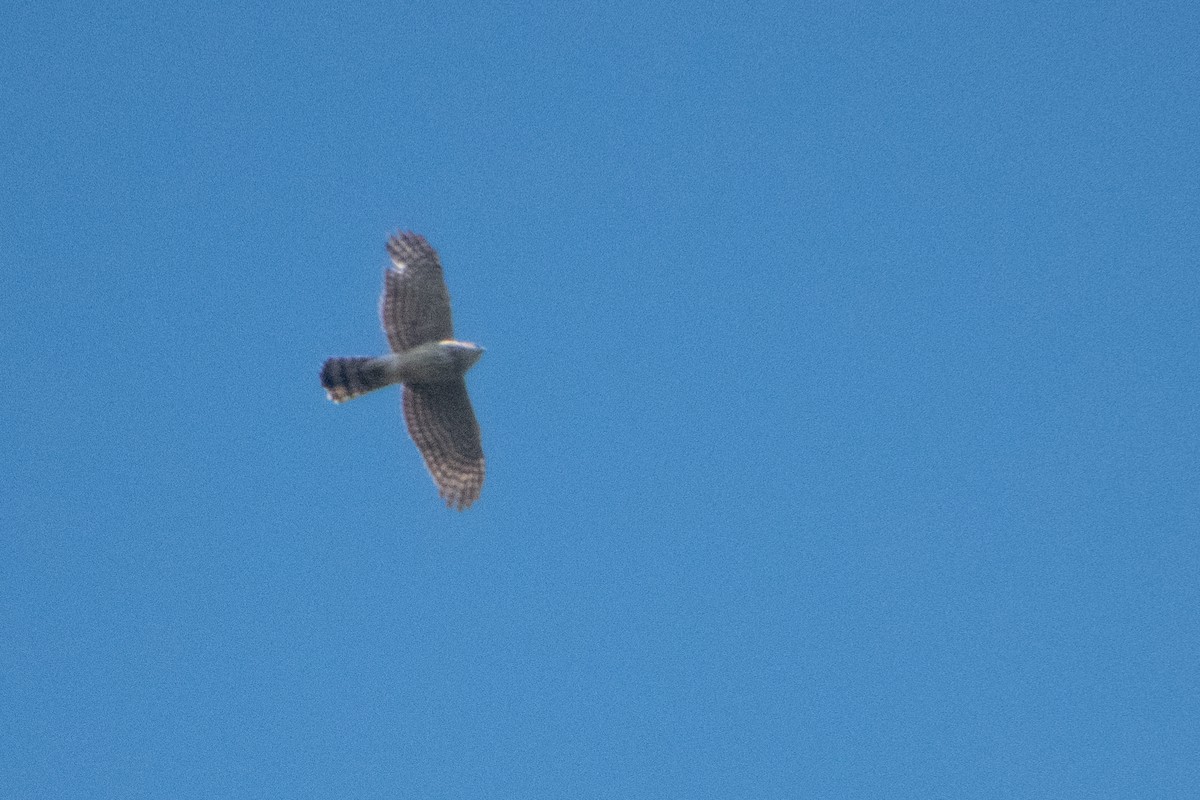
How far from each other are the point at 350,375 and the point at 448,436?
5.78ft

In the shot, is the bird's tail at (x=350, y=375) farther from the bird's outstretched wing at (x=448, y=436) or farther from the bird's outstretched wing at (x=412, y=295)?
the bird's outstretched wing at (x=448, y=436)

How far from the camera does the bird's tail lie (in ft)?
95.8

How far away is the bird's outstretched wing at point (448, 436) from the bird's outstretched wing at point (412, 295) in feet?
2.51

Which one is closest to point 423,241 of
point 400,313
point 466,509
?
point 400,313

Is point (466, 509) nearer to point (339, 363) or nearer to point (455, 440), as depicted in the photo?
point (455, 440)

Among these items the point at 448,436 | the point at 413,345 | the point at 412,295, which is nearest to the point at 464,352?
the point at 413,345

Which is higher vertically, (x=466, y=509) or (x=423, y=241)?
(x=423, y=241)

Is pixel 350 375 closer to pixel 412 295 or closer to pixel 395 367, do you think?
pixel 395 367

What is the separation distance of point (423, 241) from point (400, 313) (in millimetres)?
Result: 971

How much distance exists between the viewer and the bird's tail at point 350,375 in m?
29.2

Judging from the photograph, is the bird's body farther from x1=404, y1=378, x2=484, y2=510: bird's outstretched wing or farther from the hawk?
x1=404, y1=378, x2=484, y2=510: bird's outstretched wing

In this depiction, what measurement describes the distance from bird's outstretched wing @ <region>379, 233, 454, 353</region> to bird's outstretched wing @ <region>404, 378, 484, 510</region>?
2.51ft

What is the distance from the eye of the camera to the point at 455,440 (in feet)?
99.4

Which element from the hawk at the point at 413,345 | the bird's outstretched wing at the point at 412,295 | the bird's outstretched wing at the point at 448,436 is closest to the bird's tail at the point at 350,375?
the hawk at the point at 413,345
